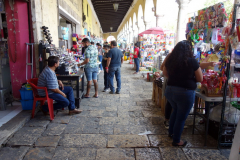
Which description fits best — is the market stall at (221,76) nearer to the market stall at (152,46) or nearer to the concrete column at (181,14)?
the concrete column at (181,14)

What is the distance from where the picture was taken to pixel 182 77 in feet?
7.47

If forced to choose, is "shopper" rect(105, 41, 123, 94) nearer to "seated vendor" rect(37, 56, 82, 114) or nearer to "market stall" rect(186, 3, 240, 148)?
"seated vendor" rect(37, 56, 82, 114)

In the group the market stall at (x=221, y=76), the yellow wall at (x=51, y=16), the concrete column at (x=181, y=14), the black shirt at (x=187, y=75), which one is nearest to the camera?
the black shirt at (x=187, y=75)

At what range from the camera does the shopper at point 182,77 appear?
2221 mm

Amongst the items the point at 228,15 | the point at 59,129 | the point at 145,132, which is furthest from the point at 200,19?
the point at 59,129

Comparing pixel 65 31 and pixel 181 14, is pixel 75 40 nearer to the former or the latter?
pixel 65 31

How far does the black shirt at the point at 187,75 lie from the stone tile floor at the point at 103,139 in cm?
90

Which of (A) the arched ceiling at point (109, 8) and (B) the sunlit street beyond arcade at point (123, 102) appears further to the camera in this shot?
(A) the arched ceiling at point (109, 8)

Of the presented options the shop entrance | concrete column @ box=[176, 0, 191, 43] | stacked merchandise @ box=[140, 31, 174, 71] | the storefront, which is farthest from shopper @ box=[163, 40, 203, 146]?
stacked merchandise @ box=[140, 31, 174, 71]

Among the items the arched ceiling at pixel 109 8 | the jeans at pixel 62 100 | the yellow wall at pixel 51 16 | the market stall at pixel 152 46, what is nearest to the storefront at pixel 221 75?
the jeans at pixel 62 100

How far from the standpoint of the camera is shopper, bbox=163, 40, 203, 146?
222 centimetres

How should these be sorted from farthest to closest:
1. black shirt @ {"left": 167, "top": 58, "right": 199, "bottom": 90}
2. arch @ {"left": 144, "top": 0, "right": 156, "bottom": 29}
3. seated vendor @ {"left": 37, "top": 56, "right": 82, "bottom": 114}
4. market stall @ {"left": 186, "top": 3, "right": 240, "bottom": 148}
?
arch @ {"left": 144, "top": 0, "right": 156, "bottom": 29} → seated vendor @ {"left": 37, "top": 56, "right": 82, "bottom": 114} → market stall @ {"left": 186, "top": 3, "right": 240, "bottom": 148} → black shirt @ {"left": 167, "top": 58, "right": 199, "bottom": 90}

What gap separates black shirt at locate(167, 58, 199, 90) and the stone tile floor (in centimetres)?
90

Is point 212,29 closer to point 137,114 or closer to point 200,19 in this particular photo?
point 200,19
